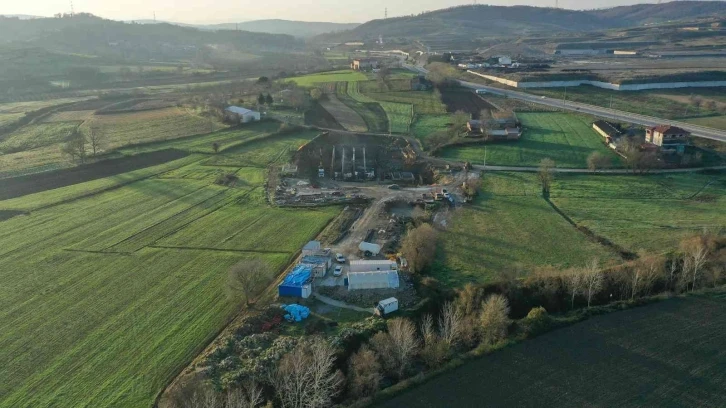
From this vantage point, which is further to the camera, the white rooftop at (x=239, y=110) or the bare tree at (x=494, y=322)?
the white rooftop at (x=239, y=110)

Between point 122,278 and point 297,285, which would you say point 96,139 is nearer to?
point 122,278

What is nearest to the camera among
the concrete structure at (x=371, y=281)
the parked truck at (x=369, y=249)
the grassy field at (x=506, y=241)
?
the concrete structure at (x=371, y=281)

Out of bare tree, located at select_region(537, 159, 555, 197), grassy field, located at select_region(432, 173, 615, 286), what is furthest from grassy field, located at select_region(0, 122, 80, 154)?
bare tree, located at select_region(537, 159, 555, 197)

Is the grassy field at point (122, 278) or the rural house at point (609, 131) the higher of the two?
the rural house at point (609, 131)

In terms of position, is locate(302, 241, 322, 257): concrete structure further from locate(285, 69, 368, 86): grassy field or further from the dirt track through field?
locate(285, 69, 368, 86): grassy field

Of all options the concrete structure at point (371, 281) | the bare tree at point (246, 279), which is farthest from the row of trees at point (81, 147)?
the concrete structure at point (371, 281)

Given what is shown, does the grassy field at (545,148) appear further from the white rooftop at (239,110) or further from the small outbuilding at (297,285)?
the small outbuilding at (297,285)
